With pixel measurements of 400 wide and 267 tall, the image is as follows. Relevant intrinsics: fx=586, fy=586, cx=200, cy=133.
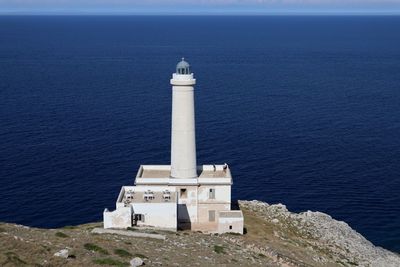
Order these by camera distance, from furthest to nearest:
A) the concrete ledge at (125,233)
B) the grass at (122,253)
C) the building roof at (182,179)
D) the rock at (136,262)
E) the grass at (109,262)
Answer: the building roof at (182,179), the concrete ledge at (125,233), the grass at (122,253), the rock at (136,262), the grass at (109,262)

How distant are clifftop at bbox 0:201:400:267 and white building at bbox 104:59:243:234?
7.63 feet

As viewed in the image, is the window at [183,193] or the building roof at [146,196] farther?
the window at [183,193]

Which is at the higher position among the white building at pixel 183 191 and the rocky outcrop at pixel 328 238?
the white building at pixel 183 191

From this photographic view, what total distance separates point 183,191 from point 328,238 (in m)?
14.1

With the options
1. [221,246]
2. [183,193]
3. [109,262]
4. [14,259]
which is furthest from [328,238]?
[14,259]

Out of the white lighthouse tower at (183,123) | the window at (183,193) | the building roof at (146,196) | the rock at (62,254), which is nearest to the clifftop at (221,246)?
the rock at (62,254)

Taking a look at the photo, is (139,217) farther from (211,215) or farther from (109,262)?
(109,262)

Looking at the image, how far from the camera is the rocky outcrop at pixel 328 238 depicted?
4975 cm

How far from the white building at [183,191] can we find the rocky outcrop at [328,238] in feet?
19.6

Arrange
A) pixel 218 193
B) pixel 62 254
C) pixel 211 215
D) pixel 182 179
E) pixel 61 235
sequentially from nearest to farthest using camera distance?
1. pixel 62 254
2. pixel 61 235
3. pixel 182 179
4. pixel 218 193
5. pixel 211 215

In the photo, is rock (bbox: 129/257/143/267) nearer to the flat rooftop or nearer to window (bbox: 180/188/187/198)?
the flat rooftop

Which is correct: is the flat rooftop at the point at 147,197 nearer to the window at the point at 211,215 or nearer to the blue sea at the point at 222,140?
the window at the point at 211,215

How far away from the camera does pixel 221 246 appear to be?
136 feet

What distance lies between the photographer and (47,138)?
310ft
